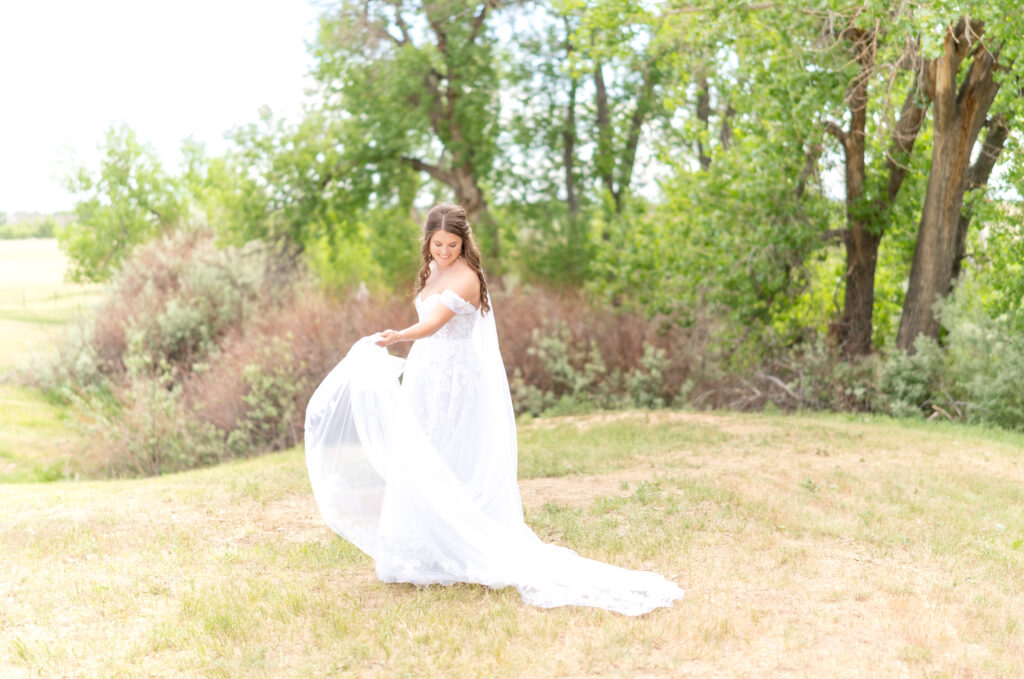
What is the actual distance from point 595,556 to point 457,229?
2.48m

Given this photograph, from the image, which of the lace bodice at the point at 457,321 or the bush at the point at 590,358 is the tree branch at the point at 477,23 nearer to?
the bush at the point at 590,358

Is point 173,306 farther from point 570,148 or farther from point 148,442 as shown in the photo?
point 570,148

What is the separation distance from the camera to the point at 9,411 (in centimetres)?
2108

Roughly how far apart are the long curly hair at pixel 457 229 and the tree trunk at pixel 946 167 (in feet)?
31.4

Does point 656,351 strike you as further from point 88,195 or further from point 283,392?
point 88,195

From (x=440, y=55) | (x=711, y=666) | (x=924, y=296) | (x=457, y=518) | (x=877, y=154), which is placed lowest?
(x=711, y=666)

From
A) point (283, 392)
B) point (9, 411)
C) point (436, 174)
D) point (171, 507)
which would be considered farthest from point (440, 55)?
point (171, 507)

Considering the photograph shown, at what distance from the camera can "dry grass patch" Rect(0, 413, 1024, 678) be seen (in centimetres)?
491

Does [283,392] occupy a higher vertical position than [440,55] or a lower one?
lower

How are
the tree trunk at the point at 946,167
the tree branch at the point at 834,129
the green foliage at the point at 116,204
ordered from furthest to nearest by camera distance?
1. the green foliage at the point at 116,204
2. the tree branch at the point at 834,129
3. the tree trunk at the point at 946,167

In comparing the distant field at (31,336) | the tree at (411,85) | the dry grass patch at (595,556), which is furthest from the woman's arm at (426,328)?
the tree at (411,85)

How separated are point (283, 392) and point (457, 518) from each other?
39.1ft

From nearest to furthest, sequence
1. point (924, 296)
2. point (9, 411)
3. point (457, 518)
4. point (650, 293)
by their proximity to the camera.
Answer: point (457, 518) → point (924, 296) → point (650, 293) → point (9, 411)

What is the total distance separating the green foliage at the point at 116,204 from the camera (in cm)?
4059
